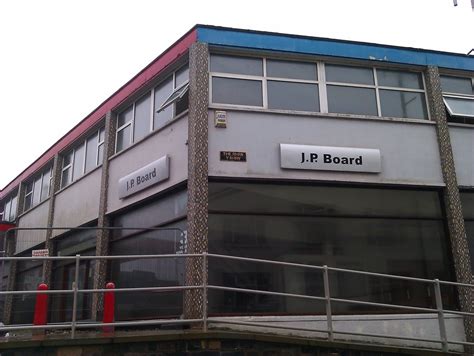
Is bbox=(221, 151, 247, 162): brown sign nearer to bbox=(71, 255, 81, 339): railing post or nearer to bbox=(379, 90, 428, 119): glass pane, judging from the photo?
bbox=(379, 90, 428, 119): glass pane

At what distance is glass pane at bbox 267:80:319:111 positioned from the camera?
11125 mm

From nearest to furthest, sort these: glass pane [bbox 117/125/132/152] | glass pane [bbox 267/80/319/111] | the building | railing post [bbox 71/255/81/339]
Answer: railing post [bbox 71/255/81/339]
the building
glass pane [bbox 267/80/319/111]
glass pane [bbox 117/125/132/152]

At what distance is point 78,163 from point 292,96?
8303 mm


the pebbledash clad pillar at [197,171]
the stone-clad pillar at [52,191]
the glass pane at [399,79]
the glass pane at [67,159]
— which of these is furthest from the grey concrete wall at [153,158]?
the stone-clad pillar at [52,191]

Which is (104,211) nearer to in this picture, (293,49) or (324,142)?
(324,142)

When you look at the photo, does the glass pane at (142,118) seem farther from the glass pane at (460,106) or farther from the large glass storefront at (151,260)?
the glass pane at (460,106)

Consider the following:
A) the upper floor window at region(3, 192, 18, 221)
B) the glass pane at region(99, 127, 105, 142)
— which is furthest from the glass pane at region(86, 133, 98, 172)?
the upper floor window at region(3, 192, 18, 221)

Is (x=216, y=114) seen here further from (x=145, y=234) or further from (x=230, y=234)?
(x=145, y=234)

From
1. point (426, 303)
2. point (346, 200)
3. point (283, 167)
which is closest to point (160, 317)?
point (283, 167)

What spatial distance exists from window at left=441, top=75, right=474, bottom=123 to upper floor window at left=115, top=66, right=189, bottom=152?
602cm

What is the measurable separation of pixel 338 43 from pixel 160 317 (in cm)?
688

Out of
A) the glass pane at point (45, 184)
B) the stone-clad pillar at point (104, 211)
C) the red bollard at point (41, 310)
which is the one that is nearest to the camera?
the red bollard at point (41, 310)

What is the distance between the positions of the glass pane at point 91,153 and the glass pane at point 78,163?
1.46ft

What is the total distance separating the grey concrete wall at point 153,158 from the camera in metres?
10.8
